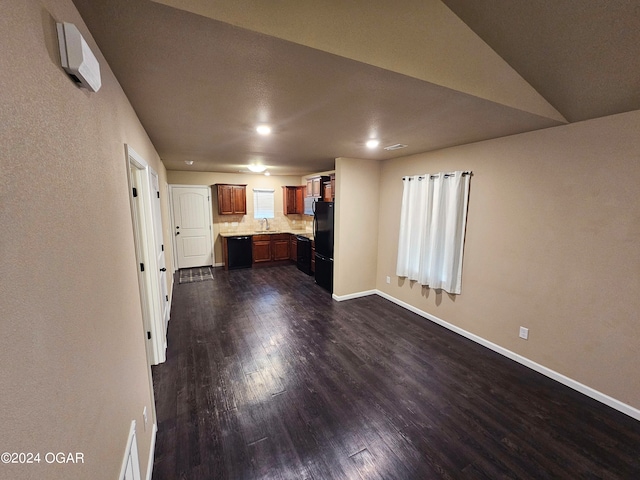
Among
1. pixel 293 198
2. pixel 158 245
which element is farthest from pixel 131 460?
pixel 293 198

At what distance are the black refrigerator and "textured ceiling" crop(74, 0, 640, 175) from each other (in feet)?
6.58

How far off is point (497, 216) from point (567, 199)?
24.2 inches

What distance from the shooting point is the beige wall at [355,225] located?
427cm

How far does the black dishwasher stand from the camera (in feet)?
20.8

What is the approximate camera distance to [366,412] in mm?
2162

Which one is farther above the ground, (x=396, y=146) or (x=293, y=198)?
(x=396, y=146)

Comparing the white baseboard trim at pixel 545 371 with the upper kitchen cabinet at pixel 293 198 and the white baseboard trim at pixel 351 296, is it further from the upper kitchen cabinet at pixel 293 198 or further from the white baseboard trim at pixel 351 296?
the upper kitchen cabinet at pixel 293 198

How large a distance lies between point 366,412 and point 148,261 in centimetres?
244

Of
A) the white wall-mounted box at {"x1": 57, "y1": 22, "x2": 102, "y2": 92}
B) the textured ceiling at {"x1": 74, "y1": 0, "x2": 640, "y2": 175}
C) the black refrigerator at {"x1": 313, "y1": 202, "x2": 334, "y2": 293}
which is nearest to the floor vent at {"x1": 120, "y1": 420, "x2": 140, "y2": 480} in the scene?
the white wall-mounted box at {"x1": 57, "y1": 22, "x2": 102, "y2": 92}

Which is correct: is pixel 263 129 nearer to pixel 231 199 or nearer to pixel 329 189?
pixel 329 189

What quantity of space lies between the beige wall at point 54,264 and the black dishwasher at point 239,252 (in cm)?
520

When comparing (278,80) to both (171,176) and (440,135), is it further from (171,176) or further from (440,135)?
(171,176)

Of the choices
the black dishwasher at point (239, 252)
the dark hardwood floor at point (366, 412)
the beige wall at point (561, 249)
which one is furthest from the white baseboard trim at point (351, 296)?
the black dishwasher at point (239, 252)

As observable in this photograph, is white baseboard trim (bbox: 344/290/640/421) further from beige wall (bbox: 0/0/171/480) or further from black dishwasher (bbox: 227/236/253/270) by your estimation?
black dishwasher (bbox: 227/236/253/270)
